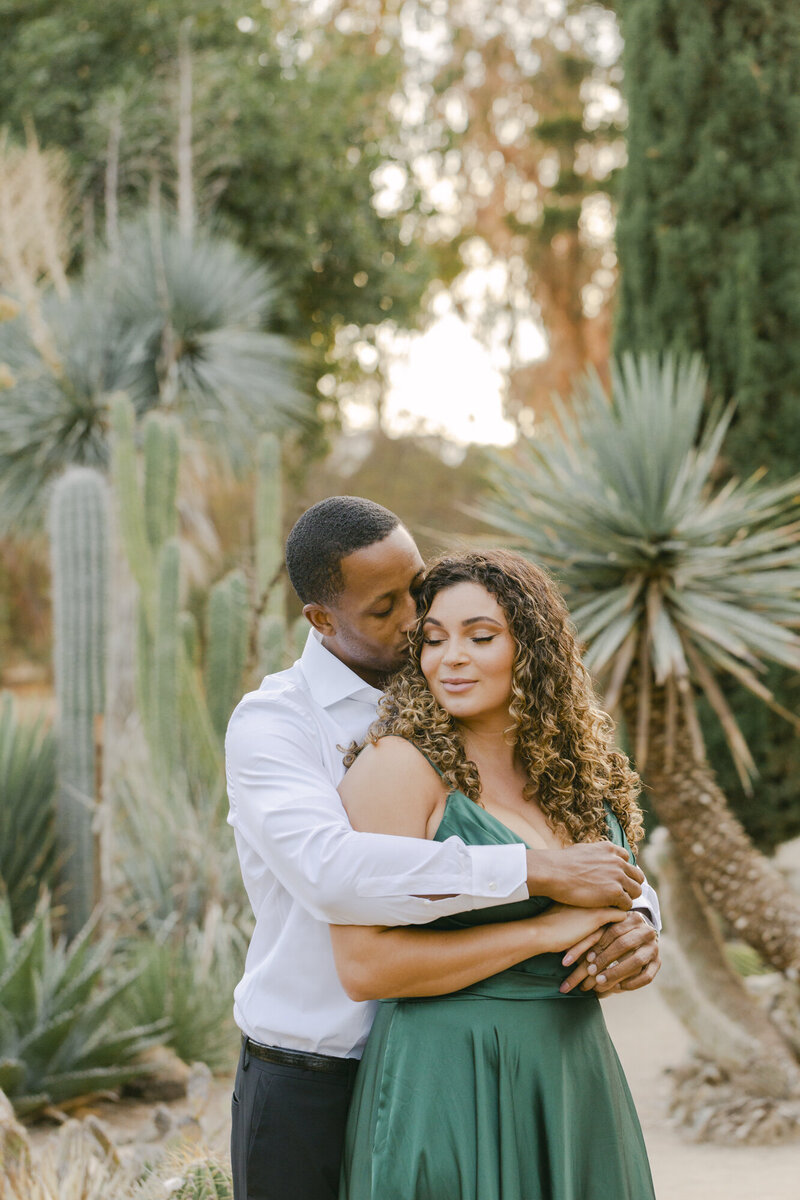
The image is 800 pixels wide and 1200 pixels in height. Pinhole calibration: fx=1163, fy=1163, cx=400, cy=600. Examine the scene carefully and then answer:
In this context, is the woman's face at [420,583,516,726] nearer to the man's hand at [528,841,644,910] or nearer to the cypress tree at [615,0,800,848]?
the man's hand at [528,841,644,910]

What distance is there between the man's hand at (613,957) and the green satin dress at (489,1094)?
50 mm

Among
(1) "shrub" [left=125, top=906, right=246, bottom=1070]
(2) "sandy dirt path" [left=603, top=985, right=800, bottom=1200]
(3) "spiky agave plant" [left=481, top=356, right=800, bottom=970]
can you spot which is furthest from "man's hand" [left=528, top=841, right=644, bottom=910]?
(1) "shrub" [left=125, top=906, right=246, bottom=1070]

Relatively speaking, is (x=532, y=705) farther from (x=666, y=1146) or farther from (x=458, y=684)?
(x=666, y=1146)

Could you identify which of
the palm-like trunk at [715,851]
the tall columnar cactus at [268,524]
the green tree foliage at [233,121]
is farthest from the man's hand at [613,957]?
the green tree foliage at [233,121]

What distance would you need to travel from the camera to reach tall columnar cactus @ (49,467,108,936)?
673 centimetres

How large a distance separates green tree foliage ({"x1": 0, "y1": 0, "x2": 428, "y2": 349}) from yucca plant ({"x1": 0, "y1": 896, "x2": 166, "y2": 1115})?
1016cm

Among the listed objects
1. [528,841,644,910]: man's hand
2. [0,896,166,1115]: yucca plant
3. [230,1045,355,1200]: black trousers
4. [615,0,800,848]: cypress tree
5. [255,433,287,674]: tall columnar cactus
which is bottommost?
[0,896,166,1115]: yucca plant

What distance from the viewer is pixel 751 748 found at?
748 centimetres

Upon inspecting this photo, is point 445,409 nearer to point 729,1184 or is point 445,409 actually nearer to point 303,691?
point 729,1184

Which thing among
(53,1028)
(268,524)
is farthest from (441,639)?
(268,524)

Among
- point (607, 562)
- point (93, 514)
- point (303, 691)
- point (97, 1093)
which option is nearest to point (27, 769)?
point (93, 514)

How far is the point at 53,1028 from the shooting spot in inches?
193

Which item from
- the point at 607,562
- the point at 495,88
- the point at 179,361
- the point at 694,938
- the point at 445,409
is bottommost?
the point at 694,938

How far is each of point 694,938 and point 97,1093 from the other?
2783mm
